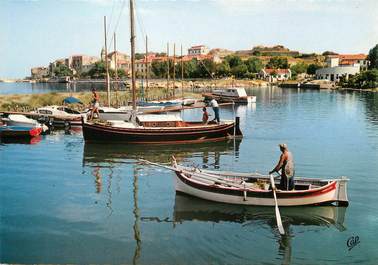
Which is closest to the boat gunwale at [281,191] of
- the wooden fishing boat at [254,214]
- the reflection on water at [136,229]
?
the wooden fishing boat at [254,214]

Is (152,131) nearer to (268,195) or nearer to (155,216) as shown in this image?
(155,216)

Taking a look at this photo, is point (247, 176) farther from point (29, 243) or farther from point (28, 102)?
point (28, 102)

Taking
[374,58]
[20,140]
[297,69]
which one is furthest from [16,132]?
[297,69]

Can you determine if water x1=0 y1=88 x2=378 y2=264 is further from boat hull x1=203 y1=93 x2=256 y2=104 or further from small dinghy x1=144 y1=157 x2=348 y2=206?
boat hull x1=203 y1=93 x2=256 y2=104

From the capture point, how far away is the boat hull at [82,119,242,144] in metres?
32.8

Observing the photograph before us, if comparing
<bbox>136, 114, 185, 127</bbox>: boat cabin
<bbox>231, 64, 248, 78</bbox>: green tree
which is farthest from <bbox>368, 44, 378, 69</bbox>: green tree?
<bbox>136, 114, 185, 127</bbox>: boat cabin

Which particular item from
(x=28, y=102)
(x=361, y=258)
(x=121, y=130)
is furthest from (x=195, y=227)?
(x=28, y=102)

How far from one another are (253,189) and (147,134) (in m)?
16.8

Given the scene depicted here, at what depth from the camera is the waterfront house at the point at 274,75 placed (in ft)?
582

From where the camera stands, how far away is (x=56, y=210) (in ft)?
58.7

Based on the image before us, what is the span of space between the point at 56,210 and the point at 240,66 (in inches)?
6625

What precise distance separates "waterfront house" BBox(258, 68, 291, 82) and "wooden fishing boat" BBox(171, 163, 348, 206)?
161 m

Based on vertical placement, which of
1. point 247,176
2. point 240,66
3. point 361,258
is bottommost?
point 361,258

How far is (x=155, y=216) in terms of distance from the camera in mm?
17062
